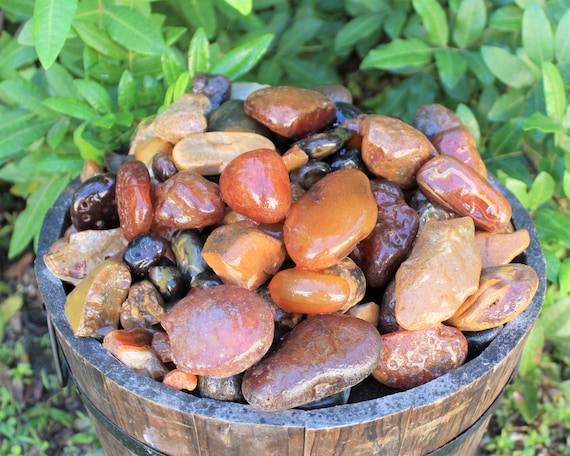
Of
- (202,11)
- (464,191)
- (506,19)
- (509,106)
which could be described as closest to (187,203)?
(464,191)

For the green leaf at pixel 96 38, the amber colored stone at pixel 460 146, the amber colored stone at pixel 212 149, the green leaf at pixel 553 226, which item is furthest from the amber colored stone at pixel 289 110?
the green leaf at pixel 553 226

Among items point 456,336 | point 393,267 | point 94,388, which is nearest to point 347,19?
point 393,267

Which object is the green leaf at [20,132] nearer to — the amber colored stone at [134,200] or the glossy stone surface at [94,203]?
the glossy stone surface at [94,203]

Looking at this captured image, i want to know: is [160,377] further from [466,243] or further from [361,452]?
[466,243]

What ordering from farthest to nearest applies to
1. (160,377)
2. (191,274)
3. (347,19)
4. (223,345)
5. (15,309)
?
1. (347,19)
2. (15,309)
3. (191,274)
4. (160,377)
5. (223,345)

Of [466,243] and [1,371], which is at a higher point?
[466,243]

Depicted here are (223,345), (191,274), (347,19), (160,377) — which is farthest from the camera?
(347,19)
